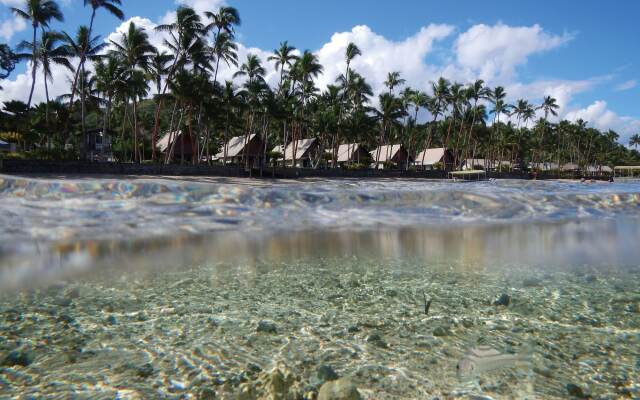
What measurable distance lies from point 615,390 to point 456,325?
1.35 meters

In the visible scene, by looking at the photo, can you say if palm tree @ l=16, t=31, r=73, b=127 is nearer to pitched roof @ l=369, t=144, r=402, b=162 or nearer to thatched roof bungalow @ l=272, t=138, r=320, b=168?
thatched roof bungalow @ l=272, t=138, r=320, b=168

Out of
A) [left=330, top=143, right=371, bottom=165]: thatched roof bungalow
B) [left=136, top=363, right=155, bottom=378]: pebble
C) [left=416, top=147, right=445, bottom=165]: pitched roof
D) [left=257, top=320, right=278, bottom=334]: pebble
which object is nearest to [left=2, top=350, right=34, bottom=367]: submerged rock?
[left=136, top=363, right=155, bottom=378]: pebble

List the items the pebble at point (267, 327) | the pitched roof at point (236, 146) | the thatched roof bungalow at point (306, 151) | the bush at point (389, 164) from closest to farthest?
the pebble at point (267, 327), the pitched roof at point (236, 146), the thatched roof bungalow at point (306, 151), the bush at point (389, 164)

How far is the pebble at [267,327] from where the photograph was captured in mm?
3724

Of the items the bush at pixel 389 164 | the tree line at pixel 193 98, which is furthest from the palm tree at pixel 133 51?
the bush at pixel 389 164

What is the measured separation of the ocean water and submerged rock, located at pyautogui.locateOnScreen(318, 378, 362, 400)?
0.03 meters

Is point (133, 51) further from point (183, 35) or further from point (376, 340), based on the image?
point (376, 340)

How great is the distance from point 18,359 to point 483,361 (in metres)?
3.63

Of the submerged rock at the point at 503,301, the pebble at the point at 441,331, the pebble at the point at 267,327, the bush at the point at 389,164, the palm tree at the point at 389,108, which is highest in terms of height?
the palm tree at the point at 389,108

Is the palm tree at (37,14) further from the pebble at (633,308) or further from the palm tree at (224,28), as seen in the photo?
the pebble at (633,308)

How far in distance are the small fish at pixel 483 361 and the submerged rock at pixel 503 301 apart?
1.30m

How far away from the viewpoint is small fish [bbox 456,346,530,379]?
9.51 ft

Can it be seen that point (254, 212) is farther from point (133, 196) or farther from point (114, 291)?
point (114, 291)

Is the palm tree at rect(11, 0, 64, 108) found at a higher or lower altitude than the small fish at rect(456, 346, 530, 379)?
higher
